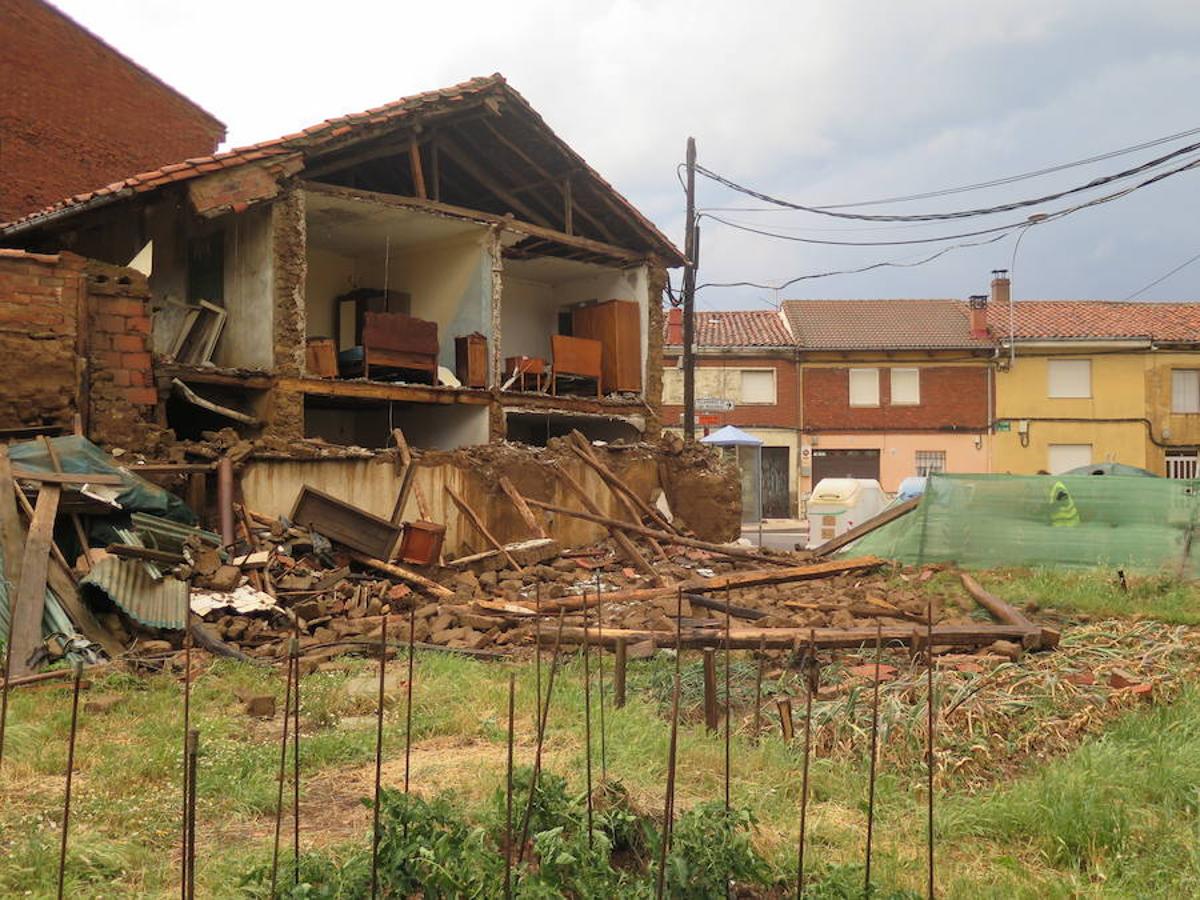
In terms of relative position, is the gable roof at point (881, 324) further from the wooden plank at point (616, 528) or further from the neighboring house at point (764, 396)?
the wooden plank at point (616, 528)

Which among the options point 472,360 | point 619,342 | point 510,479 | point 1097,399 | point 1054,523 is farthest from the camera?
point 1097,399

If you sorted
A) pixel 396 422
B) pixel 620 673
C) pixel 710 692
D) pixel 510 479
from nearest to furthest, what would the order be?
pixel 710 692 → pixel 620 673 → pixel 510 479 → pixel 396 422

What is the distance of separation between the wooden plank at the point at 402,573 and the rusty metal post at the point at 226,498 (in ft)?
4.53

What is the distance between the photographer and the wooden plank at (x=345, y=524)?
37.2 ft

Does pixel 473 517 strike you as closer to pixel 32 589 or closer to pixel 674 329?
pixel 32 589

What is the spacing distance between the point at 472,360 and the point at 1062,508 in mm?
8705

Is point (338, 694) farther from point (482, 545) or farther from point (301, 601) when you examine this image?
point (482, 545)

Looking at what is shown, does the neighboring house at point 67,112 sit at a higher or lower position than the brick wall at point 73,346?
higher

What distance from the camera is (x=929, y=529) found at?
13000mm

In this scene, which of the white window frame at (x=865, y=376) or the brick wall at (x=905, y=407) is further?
the white window frame at (x=865, y=376)

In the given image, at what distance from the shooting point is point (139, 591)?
8523mm

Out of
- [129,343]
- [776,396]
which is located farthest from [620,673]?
[776,396]

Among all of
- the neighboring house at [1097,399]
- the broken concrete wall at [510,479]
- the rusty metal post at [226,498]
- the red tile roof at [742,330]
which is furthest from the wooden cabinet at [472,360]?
the neighboring house at [1097,399]

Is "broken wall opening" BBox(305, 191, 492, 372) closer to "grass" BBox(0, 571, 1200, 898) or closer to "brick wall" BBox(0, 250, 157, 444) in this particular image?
"brick wall" BBox(0, 250, 157, 444)
